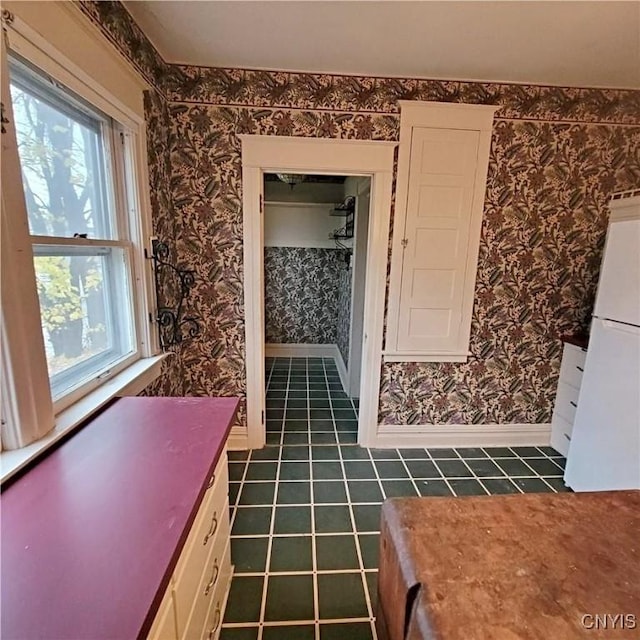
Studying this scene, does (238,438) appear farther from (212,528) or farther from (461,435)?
(461,435)

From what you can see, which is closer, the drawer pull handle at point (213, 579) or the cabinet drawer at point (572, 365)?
the drawer pull handle at point (213, 579)

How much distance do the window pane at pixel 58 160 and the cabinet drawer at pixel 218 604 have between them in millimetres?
1392

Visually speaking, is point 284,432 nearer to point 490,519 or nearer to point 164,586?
point 490,519

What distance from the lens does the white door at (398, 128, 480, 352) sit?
2.40 meters

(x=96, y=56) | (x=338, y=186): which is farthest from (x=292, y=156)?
(x=338, y=186)

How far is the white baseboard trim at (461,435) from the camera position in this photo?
279cm

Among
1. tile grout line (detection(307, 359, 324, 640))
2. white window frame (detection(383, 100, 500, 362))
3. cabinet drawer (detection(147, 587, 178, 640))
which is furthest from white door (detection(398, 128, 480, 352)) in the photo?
cabinet drawer (detection(147, 587, 178, 640))

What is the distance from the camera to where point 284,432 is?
296cm

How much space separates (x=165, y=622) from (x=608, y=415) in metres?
2.30

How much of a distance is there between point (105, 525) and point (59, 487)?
23 cm

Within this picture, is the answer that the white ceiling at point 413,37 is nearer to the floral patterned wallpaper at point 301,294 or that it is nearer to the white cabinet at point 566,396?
the white cabinet at point 566,396

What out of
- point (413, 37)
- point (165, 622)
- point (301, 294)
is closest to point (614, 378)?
point (413, 37)

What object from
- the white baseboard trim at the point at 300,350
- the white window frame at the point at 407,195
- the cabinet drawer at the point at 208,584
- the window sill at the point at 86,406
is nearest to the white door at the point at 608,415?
the white window frame at the point at 407,195

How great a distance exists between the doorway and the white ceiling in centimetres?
45
